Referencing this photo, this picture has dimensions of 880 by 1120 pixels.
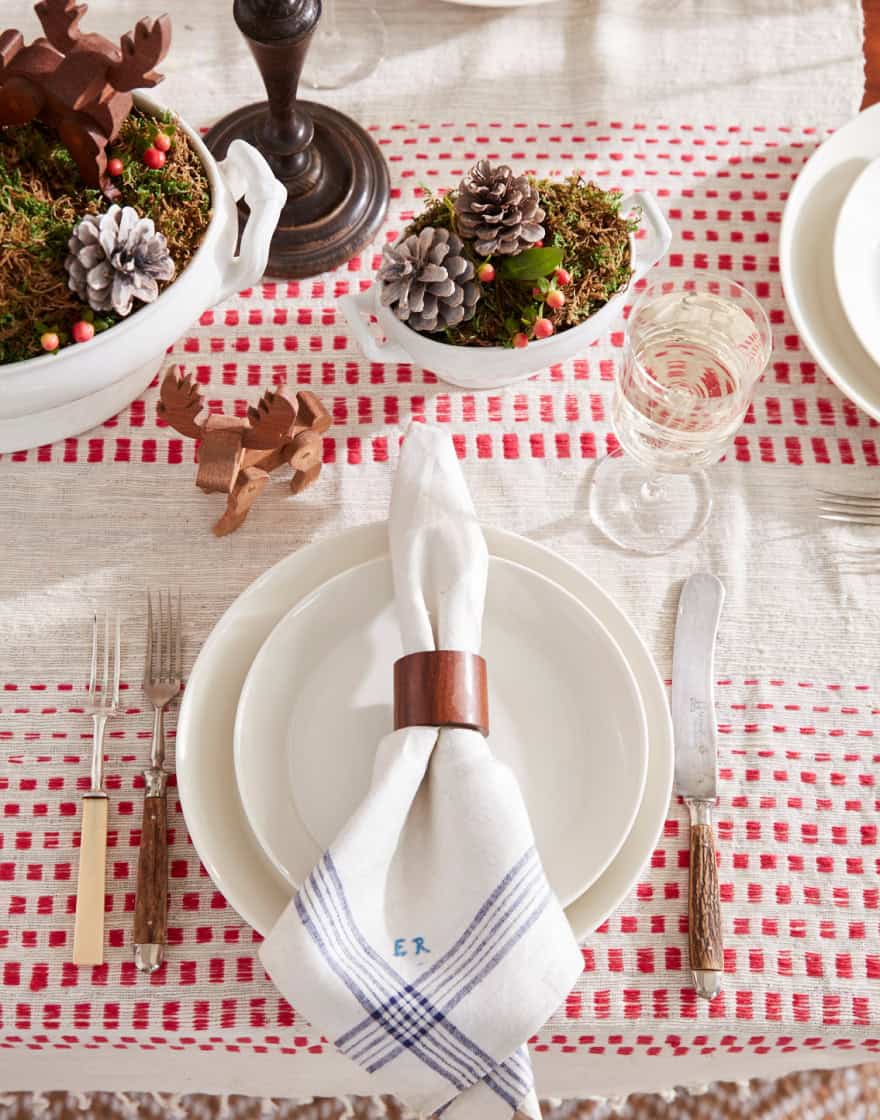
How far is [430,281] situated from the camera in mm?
787

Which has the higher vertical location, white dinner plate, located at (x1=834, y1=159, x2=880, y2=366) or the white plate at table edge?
white dinner plate, located at (x1=834, y1=159, x2=880, y2=366)

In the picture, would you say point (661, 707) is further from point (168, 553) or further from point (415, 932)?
point (168, 553)

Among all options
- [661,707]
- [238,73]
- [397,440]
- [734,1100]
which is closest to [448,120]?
[238,73]

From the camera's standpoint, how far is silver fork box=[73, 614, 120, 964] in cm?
76

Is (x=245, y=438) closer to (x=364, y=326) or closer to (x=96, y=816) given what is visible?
(x=364, y=326)

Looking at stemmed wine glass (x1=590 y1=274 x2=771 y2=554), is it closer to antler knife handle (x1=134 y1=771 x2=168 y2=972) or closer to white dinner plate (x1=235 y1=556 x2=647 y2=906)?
white dinner plate (x1=235 y1=556 x2=647 y2=906)

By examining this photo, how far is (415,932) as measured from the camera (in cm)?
67

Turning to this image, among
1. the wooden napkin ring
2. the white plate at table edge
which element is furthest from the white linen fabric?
the wooden napkin ring

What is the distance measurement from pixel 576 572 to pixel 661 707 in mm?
124

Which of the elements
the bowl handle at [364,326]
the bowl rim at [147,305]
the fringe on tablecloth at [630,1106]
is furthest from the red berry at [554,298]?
the fringe on tablecloth at [630,1106]

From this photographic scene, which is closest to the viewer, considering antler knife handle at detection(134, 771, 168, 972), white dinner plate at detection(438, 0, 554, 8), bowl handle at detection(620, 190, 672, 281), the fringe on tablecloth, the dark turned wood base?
antler knife handle at detection(134, 771, 168, 972)

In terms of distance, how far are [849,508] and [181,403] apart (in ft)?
1.87

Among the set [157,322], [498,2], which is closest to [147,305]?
[157,322]

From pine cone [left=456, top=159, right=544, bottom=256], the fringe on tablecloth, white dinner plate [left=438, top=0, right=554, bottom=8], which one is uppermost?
white dinner plate [left=438, top=0, right=554, bottom=8]
